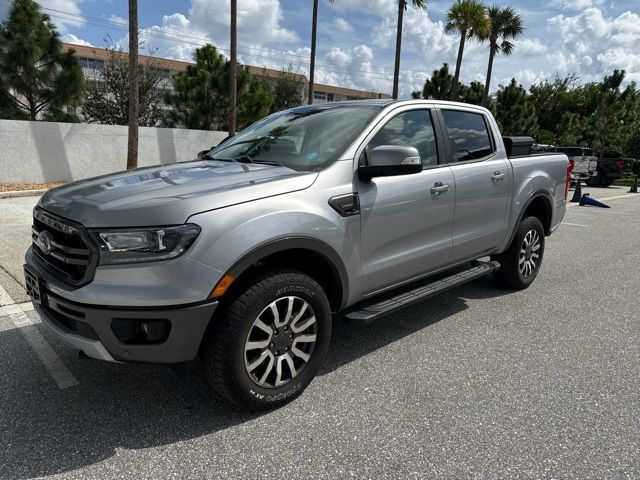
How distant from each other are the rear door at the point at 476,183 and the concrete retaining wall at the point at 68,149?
12.4m

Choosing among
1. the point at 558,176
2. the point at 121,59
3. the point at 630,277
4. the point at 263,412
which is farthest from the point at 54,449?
the point at 121,59

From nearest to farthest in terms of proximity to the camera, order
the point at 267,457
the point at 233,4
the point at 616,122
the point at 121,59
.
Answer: the point at 267,457 → the point at 233,4 → the point at 121,59 → the point at 616,122

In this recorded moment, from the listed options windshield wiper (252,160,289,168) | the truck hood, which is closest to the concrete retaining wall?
the truck hood

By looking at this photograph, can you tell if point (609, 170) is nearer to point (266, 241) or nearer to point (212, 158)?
point (212, 158)

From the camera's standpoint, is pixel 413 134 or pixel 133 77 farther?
pixel 133 77

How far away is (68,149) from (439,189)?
12916 millimetres

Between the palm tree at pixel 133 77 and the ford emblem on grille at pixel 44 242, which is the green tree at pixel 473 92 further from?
the ford emblem on grille at pixel 44 242

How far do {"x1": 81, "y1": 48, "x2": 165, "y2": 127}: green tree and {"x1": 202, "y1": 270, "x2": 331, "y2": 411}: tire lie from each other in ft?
63.1

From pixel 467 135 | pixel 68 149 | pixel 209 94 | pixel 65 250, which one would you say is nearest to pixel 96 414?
pixel 65 250

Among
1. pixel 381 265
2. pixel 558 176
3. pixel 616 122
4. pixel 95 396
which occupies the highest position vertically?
pixel 616 122

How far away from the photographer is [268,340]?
2.57m

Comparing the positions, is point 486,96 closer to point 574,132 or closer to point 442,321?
point 574,132

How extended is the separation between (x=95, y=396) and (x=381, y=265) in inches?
75.9

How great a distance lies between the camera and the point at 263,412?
2662mm
